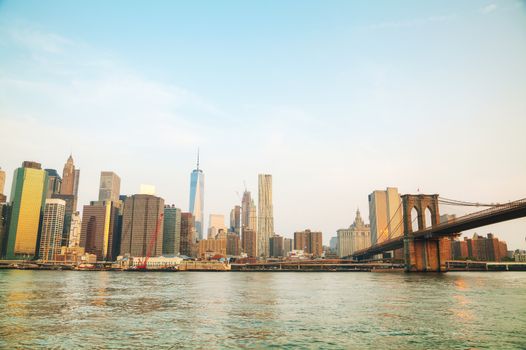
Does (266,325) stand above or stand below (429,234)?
below

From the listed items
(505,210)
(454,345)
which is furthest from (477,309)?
(505,210)

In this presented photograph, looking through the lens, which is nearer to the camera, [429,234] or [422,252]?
[429,234]

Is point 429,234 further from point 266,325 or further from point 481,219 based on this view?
point 266,325

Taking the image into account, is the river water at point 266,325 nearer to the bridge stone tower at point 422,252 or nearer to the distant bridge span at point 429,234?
the distant bridge span at point 429,234

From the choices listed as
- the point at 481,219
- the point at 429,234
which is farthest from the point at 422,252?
the point at 481,219

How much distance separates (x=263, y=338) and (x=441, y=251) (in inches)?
4013

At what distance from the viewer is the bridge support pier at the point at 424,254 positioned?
11050 centimetres

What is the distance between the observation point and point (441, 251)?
111m

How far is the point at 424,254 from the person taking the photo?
111 m

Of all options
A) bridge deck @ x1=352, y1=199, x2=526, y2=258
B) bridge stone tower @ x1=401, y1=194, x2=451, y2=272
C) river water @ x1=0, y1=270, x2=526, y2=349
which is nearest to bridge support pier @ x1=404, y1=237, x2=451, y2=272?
bridge stone tower @ x1=401, y1=194, x2=451, y2=272

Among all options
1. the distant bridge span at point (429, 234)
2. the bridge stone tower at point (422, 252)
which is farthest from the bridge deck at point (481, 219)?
the bridge stone tower at point (422, 252)

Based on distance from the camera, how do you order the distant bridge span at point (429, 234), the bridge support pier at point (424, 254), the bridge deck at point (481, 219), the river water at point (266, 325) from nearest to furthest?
1. the river water at point (266, 325)
2. the bridge deck at point (481, 219)
3. the distant bridge span at point (429, 234)
4. the bridge support pier at point (424, 254)

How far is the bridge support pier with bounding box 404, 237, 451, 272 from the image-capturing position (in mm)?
110500

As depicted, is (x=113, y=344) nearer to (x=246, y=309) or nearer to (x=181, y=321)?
(x=181, y=321)
